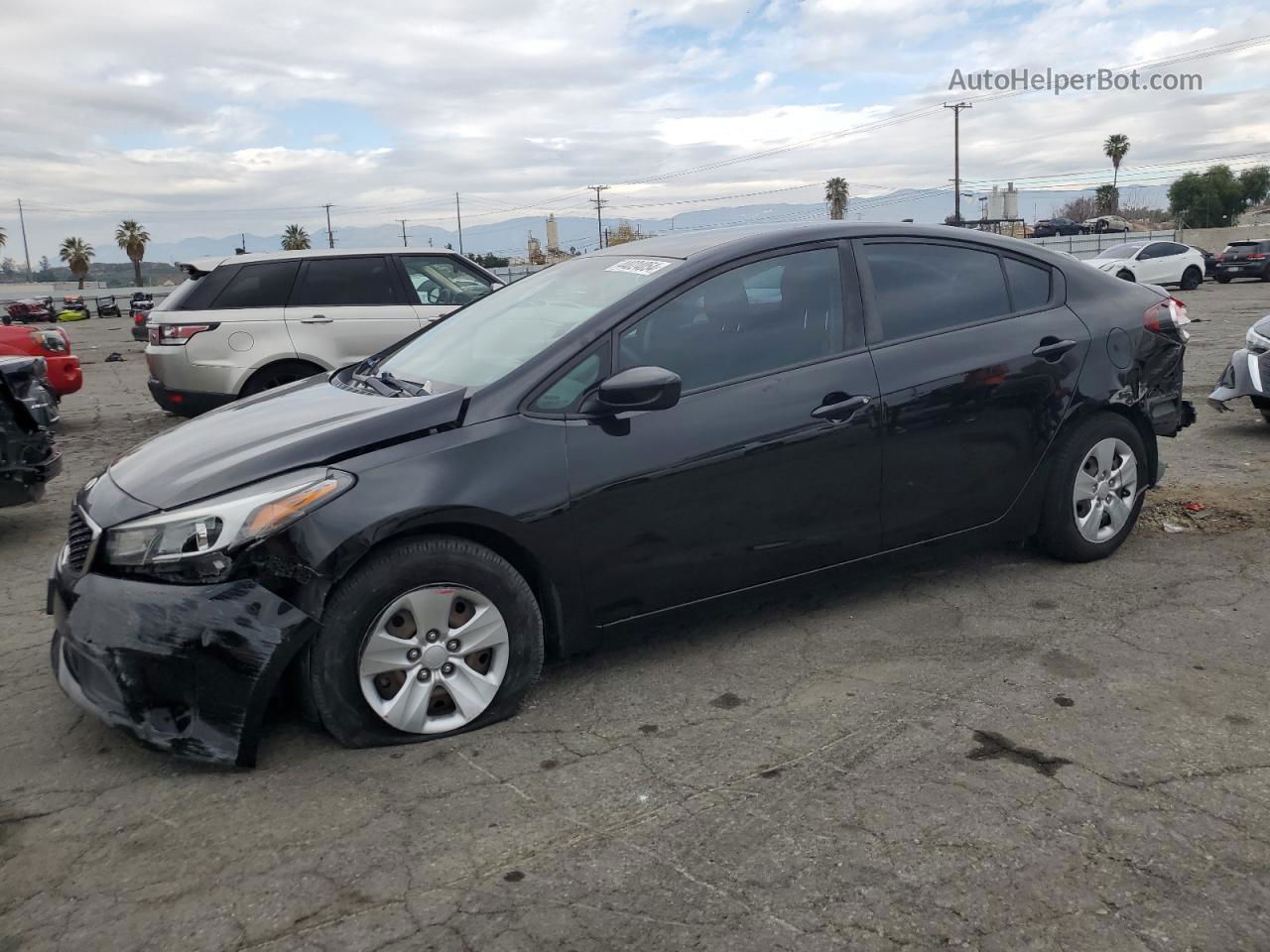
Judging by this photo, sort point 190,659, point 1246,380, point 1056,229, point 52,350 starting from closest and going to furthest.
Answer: point 190,659
point 1246,380
point 52,350
point 1056,229

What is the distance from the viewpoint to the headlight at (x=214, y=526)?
10.2 ft

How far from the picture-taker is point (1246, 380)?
25.4 ft

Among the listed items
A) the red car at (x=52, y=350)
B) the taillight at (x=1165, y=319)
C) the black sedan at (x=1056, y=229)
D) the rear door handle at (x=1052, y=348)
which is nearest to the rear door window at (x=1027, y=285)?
the rear door handle at (x=1052, y=348)

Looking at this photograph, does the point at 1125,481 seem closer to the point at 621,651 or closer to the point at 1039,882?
the point at 621,651

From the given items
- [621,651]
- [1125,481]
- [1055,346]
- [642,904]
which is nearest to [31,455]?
[621,651]

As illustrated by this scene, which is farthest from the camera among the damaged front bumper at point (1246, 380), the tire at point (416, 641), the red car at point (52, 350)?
the red car at point (52, 350)

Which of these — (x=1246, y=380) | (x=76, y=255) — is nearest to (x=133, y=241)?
(x=76, y=255)

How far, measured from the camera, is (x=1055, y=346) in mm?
4535

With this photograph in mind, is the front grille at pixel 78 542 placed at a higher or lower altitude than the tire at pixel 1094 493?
higher

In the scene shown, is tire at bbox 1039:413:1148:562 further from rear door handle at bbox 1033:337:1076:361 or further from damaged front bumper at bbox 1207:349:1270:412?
damaged front bumper at bbox 1207:349:1270:412

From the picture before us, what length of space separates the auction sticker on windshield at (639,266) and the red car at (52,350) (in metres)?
7.83

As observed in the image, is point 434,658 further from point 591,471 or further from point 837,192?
point 837,192

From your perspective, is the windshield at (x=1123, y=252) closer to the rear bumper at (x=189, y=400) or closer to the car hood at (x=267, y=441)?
the rear bumper at (x=189, y=400)

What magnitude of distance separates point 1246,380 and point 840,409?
534 cm
